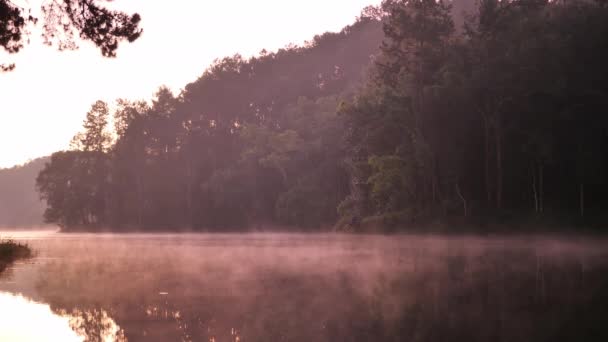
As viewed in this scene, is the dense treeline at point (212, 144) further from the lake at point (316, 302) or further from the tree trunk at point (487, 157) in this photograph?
the lake at point (316, 302)

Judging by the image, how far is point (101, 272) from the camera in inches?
990

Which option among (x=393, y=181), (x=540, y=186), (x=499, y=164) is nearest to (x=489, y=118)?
(x=499, y=164)

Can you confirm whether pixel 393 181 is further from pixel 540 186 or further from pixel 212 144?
pixel 212 144

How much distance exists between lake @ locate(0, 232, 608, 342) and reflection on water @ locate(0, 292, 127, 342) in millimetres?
22

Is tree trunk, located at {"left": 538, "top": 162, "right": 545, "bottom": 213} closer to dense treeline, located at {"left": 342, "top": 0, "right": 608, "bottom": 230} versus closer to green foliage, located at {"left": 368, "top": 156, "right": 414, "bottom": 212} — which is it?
dense treeline, located at {"left": 342, "top": 0, "right": 608, "bottom": 230}

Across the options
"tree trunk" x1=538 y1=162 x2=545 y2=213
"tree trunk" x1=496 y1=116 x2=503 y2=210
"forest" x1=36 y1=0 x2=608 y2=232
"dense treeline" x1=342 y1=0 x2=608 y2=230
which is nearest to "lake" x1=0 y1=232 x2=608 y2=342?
"tree trunk" x1=538 y1=162 x2=545 y2=213

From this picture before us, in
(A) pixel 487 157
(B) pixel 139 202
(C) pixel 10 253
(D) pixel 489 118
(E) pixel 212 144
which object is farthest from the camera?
(B) pixel 139 202

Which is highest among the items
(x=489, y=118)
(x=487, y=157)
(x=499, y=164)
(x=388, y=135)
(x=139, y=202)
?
(x=489, y=118)

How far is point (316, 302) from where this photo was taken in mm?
15547

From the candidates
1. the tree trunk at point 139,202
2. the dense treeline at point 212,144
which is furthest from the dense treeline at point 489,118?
the tree trunk at point 139,202

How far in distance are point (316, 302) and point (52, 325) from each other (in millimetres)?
5492

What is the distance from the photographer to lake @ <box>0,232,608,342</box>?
455 inches

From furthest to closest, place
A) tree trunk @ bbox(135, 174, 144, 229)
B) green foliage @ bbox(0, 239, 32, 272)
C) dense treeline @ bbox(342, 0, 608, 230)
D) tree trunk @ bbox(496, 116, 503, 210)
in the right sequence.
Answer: tree trunk @ bbox(135, 174, 144, 229) → tree trunk @ bbox(496, 116, 503, 210) → dense treeline @ bbox(342, 0, 608, 230) → green foliage @ bbox(0, 239, 32, 272)

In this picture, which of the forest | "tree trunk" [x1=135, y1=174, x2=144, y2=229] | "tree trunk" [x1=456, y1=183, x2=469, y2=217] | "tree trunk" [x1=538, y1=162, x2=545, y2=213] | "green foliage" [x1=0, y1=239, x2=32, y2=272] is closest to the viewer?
"green foliage" [x1=0, y1=239, x2=32, y2=272]
